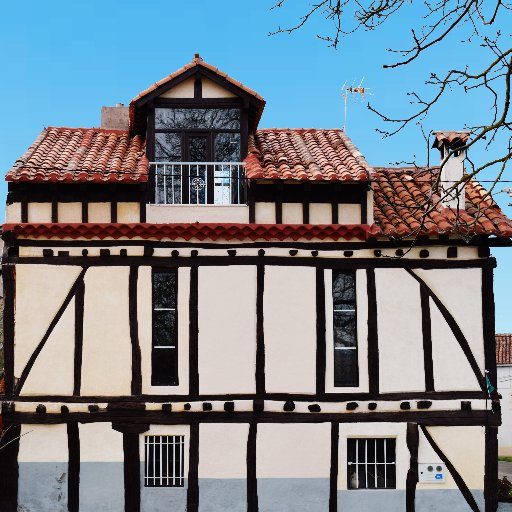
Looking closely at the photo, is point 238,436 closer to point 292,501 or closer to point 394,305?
point 292,501

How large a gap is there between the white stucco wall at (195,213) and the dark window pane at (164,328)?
70.4 inches

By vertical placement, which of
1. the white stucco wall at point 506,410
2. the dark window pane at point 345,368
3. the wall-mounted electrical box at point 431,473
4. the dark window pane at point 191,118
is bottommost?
the white stucco wall at point 506,410

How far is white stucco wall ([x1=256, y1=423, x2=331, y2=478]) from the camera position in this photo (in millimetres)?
13820

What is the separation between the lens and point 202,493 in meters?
13.7

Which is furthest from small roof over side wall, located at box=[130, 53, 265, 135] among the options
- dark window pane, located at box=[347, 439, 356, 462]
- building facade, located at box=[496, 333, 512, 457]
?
building facade, located at box=[496, 333, 512, 457]

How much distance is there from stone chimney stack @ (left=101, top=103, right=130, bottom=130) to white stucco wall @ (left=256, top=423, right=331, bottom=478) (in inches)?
335

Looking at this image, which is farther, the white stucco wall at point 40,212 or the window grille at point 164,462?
the white stucco wall at point 40,212

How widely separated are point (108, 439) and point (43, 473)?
134 cm

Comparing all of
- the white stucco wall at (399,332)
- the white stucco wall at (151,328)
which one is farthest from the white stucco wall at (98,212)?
the white stucco wall at (399,332)

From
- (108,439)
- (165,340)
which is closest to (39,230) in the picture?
(165,340)

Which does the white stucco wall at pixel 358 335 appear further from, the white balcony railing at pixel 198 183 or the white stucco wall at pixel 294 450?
the white balcony railing at pixel 198 183

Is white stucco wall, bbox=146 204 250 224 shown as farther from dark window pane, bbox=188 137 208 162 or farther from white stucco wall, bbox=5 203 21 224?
white stucco wall, bbox=5 203 21 224

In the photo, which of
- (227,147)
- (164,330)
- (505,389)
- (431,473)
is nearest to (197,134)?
(227,147)

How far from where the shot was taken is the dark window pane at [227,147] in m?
15.0
